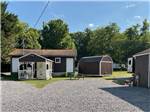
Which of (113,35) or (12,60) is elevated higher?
(113,35)

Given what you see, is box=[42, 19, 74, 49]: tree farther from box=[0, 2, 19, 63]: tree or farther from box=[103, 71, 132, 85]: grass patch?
box=[103, 71, 132, 85]: grass patch

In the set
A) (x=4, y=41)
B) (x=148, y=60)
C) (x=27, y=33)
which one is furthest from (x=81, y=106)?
(x=27, y=33)

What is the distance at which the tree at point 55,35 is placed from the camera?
67.0m

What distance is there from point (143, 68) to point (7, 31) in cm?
2327

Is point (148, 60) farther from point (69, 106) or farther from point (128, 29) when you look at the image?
point (128, 29)

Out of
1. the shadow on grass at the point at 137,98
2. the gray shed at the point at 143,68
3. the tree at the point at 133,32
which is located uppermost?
the tree at the point at 133,32

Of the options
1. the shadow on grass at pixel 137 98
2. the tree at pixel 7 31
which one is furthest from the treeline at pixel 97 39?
the shadow on grass at pixel 137 98

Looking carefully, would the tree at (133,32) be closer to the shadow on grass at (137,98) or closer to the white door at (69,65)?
the white door at (69,65)

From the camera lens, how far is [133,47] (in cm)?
6588

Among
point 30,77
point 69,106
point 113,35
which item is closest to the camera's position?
point 69,106

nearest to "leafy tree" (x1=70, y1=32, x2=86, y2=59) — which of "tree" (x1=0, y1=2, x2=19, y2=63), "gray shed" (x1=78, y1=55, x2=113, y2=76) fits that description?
"gray shed" (x1=78, y1=55, x2=113, y2=76)

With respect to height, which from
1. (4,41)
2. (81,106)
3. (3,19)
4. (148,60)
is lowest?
(81,106)

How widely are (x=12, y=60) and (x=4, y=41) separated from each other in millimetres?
2974

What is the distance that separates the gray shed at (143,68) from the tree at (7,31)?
769 inches
